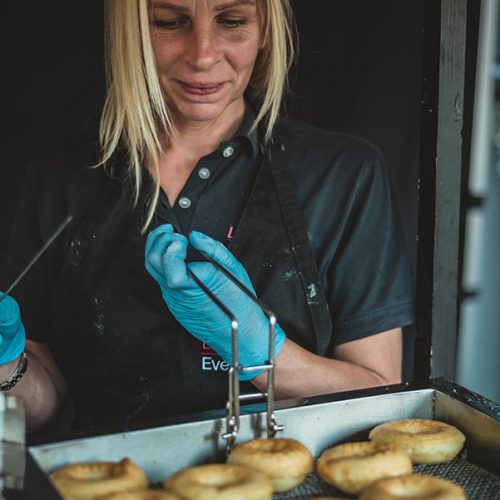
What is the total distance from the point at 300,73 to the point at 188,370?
1.18 m

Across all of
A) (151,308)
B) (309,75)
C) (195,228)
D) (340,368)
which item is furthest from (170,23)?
(309,75)

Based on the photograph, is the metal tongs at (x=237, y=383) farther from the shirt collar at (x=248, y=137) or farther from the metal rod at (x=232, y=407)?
the shirt collar at (x=248, y=137)

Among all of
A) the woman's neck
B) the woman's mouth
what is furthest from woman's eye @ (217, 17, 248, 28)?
the woman's neck

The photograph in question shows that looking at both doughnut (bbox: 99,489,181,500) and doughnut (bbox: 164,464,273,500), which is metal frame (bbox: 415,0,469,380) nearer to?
doughnut (bbox: 164,464,273,500)

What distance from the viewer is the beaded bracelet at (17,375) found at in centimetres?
175

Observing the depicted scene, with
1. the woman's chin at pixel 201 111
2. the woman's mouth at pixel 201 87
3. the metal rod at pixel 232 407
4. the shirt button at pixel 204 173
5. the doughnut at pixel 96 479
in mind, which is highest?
the woman's mouth at pixel 201 87

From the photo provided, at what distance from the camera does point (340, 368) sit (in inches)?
69.4

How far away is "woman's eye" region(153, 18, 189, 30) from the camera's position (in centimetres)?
172

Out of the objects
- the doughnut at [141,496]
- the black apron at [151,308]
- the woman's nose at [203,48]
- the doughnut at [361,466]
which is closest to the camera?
the doughnut at [141,496]

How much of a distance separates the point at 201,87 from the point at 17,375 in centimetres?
72

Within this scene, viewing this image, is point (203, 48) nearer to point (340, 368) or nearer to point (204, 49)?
point (204, 49)

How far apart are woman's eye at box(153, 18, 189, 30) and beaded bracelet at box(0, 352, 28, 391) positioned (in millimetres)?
750

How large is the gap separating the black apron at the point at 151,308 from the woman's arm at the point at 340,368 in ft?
0.25

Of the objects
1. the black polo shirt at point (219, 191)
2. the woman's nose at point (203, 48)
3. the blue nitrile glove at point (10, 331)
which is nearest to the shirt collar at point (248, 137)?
the black polo shirt at point (219, 191)
